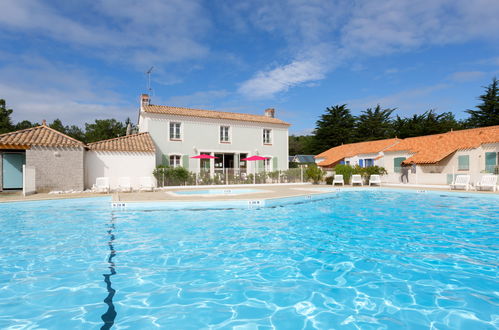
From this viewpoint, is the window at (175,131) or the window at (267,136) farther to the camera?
the window at (267,136)

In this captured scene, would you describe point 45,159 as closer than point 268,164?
Yes

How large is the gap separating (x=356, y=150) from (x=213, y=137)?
16460 mm

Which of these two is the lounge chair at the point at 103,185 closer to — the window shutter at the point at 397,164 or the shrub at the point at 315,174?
the shrub at the point at 315,174

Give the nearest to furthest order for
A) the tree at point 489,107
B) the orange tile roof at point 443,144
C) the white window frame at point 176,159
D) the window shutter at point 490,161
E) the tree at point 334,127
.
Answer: the window shutter at point 490,161 < the orange tile roof at point 443,144 < the white window frame at point 176,159 < the tree at point 489,107 < the tree at point 334,127

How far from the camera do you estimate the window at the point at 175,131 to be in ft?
71.7

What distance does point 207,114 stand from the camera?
922 inches

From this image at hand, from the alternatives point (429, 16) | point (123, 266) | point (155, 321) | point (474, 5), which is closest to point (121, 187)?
point (123, 266)

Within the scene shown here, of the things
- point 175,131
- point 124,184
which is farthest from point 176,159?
point 124,184

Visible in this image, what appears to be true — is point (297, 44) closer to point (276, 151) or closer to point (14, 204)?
point (276, 151)

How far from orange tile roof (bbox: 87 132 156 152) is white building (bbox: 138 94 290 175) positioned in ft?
4.40

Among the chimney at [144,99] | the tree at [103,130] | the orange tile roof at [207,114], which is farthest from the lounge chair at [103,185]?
the tree at [103,130]

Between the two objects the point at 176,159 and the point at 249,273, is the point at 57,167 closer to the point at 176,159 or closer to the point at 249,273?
the point at 176,159

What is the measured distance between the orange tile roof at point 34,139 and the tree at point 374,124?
4031cm

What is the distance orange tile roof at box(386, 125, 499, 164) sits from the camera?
1897cm
